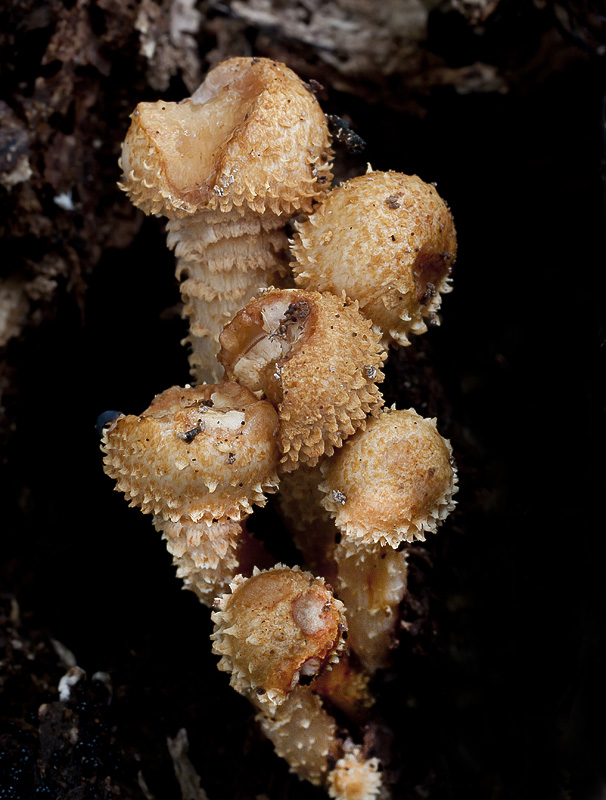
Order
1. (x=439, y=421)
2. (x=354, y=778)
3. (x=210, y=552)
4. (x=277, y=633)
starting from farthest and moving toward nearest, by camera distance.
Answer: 1. (x=439, y=421)
2. (x=354, y=778)
3. (x=210, y=552)
4. (x=277, y=633)

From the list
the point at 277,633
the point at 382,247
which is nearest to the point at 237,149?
the point at 382,247

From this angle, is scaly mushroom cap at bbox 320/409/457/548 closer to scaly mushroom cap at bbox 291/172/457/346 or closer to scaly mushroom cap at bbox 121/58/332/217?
scaly mushroom cap at bbox 291/172/457/346

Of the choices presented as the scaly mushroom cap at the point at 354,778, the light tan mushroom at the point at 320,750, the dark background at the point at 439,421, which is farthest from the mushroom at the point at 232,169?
the scaly mushroom cap at the point at 354,778

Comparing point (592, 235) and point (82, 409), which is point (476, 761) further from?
point (82, 409)

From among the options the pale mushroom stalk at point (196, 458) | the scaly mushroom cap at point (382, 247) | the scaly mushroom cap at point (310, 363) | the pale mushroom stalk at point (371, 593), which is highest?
the scaly mushroom cap at point (382, 247)

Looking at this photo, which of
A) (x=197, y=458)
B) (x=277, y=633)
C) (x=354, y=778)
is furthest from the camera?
(x=354, y=778)

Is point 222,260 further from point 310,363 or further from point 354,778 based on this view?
point 354,778

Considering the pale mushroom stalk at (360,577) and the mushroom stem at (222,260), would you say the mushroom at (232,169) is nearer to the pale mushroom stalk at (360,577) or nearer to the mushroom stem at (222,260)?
the mushroom stem at (222,260)
